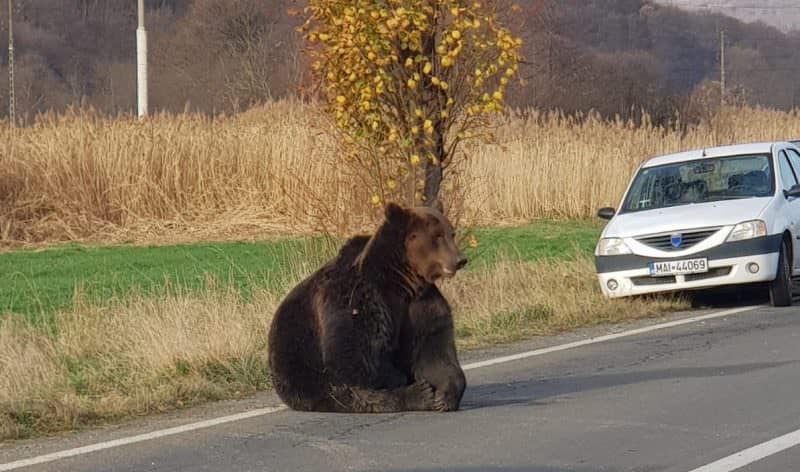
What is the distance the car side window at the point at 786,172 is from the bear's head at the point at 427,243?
28.6ft

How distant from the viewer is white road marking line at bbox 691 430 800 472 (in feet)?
24.4

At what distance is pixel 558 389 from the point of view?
10156 millimetres

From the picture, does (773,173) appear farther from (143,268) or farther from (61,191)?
(61,191)

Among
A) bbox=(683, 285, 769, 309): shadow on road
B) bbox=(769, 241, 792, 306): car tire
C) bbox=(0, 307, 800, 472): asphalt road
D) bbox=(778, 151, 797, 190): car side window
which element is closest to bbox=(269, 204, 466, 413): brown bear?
bbox=(0, 307, 800, 472): asphalt road

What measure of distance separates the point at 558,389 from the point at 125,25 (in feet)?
262

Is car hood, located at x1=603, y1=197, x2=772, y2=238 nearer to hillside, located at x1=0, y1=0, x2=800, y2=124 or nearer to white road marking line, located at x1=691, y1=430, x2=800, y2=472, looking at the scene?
white road marking line, located at x1=691, y1=430, x2=800, y2=472

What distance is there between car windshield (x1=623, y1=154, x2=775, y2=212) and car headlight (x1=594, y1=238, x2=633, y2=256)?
98 cm

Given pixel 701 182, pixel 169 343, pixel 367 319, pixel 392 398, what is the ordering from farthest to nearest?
pixel 701 182 < pixel 169 343 < pixel 392 398 < pixel 367 319

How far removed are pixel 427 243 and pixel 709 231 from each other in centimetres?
738

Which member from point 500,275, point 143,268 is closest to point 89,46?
point 143,268

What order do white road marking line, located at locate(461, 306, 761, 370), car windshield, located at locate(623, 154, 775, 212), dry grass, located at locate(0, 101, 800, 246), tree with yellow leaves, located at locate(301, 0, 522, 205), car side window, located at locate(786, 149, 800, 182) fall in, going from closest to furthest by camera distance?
1. white road marking line, located at locate(461, 306, 761, 370)
2. tree with yellow leaves, located at locate(301, 0, 522, 205)
3. car windshield, located at locate(623, 154, 775, 212)
4. car side window, located at locate(786, 149, 800, 182)
5. dry grass, located at locate(0, 101, 800, 246)

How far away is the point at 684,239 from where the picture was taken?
15.2 m

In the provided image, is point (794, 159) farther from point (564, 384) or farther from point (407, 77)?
point (564, 384)

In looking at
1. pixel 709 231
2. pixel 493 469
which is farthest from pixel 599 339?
pixel 493 469
